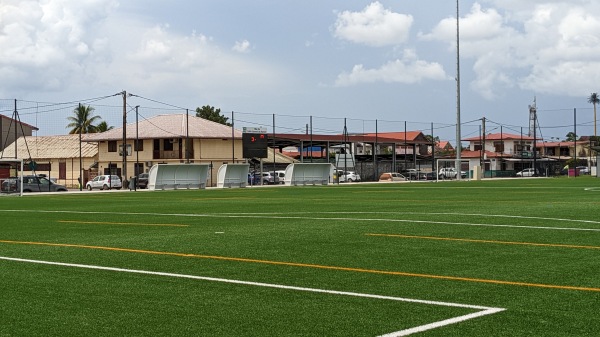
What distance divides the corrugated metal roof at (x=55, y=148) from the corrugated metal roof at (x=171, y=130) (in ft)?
10.6

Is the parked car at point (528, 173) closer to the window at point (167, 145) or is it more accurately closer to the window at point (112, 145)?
the window at point (167, 145)

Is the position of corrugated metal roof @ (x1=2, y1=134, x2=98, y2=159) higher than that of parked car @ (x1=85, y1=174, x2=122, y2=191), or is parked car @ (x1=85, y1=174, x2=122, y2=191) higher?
corrugated metal roof @ (x1=2, y1=134, x2=98, y2=159)

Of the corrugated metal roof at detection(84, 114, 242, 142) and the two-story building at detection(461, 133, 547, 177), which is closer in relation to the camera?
the corrugated metal roof at detection(84, 114, 242, 142)

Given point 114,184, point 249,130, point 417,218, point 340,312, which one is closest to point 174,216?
point 417,218

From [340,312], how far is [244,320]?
940mm

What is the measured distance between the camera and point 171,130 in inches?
3361

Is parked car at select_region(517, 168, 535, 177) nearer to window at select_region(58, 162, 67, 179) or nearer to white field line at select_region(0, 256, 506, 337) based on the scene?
window at select_region(58, 162, 67, 179)

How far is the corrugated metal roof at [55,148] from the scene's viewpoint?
91438mm

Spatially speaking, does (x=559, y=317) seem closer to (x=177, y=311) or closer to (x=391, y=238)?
(x=177, y=311)

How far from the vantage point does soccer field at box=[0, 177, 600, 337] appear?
23.7 feet

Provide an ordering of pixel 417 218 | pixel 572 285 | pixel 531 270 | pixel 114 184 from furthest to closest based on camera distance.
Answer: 1. pixel 114 184
2. pixel 417 218
3. pixel 531 270
4. pixel 572 285

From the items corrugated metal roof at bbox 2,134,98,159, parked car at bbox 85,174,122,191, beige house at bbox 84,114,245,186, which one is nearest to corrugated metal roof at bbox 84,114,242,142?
beige house at bbox 84,114,245,186

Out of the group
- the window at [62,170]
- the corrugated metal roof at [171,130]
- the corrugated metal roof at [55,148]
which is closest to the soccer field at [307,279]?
the corrugated metal roof at [171,130]

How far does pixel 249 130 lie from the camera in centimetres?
6119
